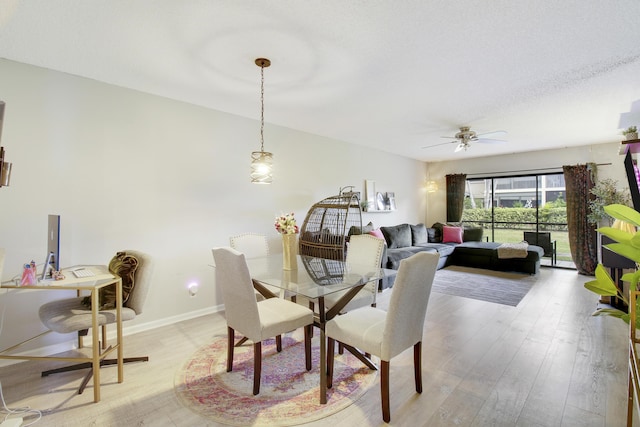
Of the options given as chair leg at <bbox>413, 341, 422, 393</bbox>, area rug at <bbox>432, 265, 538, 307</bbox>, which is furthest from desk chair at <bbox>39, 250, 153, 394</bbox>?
area rug at <bbox>432, 265, 538, 307</bbox>

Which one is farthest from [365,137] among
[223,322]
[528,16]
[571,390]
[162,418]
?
[162,418]

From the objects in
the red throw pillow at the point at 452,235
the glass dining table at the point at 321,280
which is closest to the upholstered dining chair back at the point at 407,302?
the glass dining table at the point at 321,280

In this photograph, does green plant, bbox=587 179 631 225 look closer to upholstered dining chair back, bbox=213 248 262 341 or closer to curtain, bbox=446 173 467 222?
curtain, bbox=446 173 467 222

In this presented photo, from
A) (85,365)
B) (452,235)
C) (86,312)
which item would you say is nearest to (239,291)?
(86,312)

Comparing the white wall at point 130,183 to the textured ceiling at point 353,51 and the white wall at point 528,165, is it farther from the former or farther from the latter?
the white wall at point 528,165

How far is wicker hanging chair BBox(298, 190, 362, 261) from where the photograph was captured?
3078mm

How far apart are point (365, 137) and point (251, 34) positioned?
10.9 ft

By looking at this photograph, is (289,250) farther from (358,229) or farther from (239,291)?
(358,229)

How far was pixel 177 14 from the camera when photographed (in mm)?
1885

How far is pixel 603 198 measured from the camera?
207 inches

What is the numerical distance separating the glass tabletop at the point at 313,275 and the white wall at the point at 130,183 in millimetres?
1107

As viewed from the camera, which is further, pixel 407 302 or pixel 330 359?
pixel 330 359

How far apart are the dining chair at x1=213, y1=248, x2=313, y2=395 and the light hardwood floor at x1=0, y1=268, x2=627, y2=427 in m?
0.50

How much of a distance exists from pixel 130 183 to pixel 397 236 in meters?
4.48
